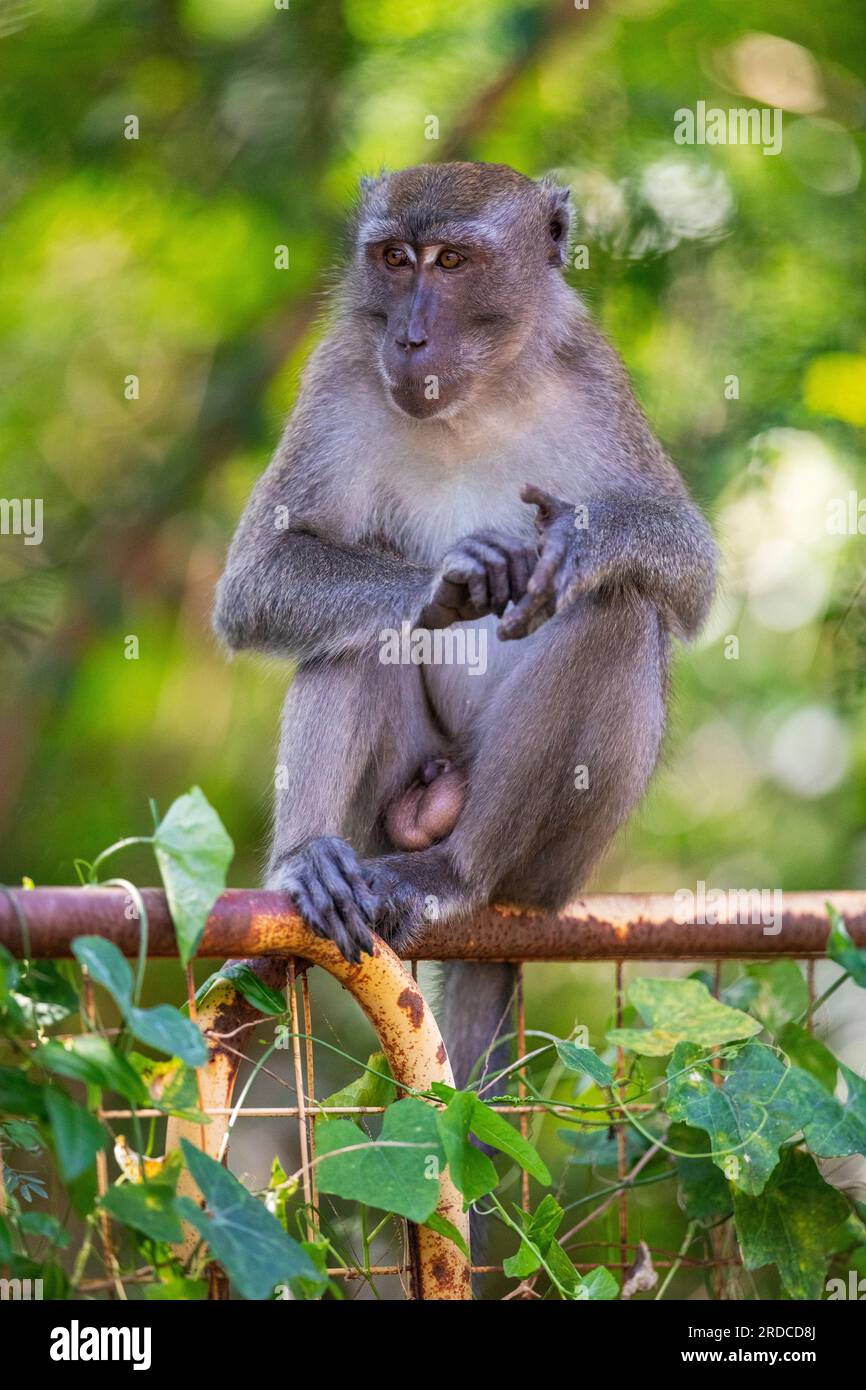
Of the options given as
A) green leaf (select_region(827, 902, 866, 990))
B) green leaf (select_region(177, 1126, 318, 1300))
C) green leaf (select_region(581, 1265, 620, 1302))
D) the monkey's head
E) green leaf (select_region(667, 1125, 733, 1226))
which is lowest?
green leaf (select_region(581, 1265, 620, 1302))

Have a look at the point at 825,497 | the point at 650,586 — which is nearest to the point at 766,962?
the point at 650,586

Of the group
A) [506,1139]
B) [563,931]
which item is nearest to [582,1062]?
[506,1139]

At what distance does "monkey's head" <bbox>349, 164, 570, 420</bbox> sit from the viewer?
4855mm

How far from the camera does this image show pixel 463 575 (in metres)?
4.21

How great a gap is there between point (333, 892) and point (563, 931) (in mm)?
594

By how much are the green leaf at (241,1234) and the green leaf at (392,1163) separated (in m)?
0.22

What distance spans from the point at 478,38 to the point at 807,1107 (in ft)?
18.0

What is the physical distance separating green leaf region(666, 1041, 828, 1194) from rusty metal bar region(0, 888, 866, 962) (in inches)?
13.8

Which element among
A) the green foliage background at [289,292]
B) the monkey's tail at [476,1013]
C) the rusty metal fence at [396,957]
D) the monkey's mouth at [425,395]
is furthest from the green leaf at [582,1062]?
the green foliage background at [289,292]

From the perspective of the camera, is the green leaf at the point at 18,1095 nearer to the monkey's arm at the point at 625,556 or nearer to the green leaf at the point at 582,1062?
the green leaf at the point at 582,1062

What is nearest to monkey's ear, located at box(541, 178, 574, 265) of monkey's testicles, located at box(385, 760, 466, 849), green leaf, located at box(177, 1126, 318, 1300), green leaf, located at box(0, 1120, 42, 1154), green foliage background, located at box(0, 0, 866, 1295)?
green foliage background, located at box(0, 0, 866, 1295)

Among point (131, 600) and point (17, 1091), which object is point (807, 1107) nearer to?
point (17, 1091)

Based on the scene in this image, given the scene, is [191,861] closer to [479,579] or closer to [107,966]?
[107,966]

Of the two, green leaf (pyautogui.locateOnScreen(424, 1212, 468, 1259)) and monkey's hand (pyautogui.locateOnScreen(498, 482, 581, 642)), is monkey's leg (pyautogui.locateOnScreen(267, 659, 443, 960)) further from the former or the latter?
green leaf (pyautogui.locateOnScreen(424, 1212, 468, 1259))
